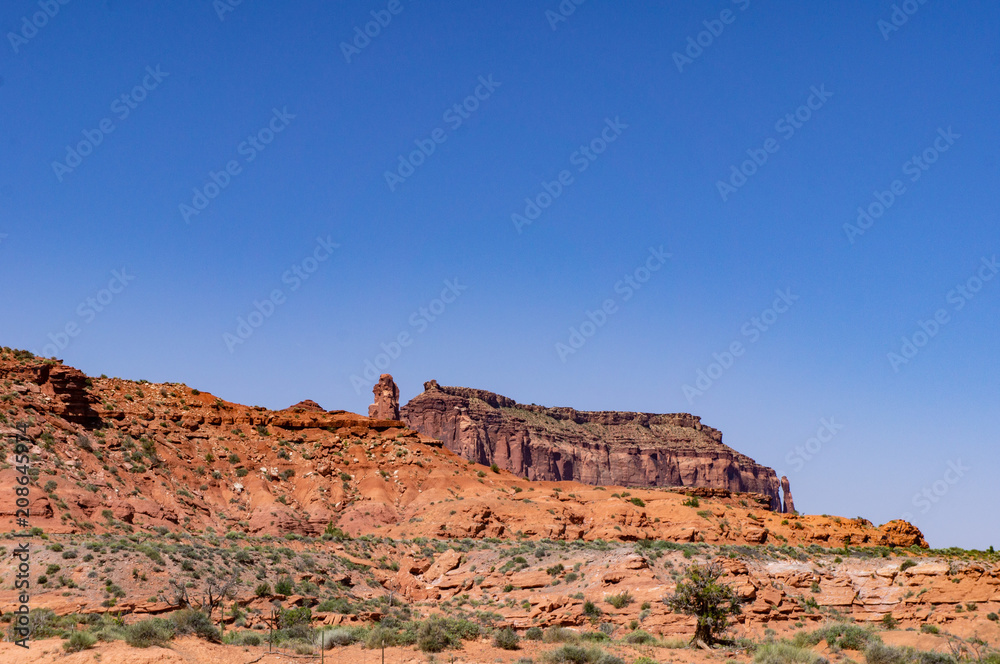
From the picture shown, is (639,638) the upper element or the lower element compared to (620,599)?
lower

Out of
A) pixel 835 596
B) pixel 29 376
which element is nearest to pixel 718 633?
pixel 835 596

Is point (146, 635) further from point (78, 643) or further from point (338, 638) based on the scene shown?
point (338, 638)

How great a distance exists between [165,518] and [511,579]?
70.5 feet

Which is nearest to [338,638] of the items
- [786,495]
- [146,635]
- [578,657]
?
[146,635]

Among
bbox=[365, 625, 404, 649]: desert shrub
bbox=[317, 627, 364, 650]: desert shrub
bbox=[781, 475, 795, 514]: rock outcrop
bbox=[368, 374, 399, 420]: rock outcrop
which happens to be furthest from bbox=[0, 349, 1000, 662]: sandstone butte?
bbox=[781, 475, 795, 514]: rock outcrop

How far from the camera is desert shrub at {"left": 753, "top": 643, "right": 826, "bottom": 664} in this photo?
22891 millimetres

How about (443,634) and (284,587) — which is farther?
(284,587)

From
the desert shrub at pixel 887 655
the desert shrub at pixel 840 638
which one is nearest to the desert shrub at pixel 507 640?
the desert shrub at pixel 840 638

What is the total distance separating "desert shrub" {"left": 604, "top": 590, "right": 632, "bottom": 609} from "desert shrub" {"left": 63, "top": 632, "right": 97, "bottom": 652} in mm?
18610

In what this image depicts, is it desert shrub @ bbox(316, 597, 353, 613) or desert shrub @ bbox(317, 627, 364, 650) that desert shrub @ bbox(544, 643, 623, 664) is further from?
desert shrub @ bbox(316, 597, 353, 613)

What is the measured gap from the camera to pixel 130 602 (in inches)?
1084

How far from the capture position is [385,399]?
97125mm

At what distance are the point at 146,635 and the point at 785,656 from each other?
56.3 feet

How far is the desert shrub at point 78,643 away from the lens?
19.7 metres
